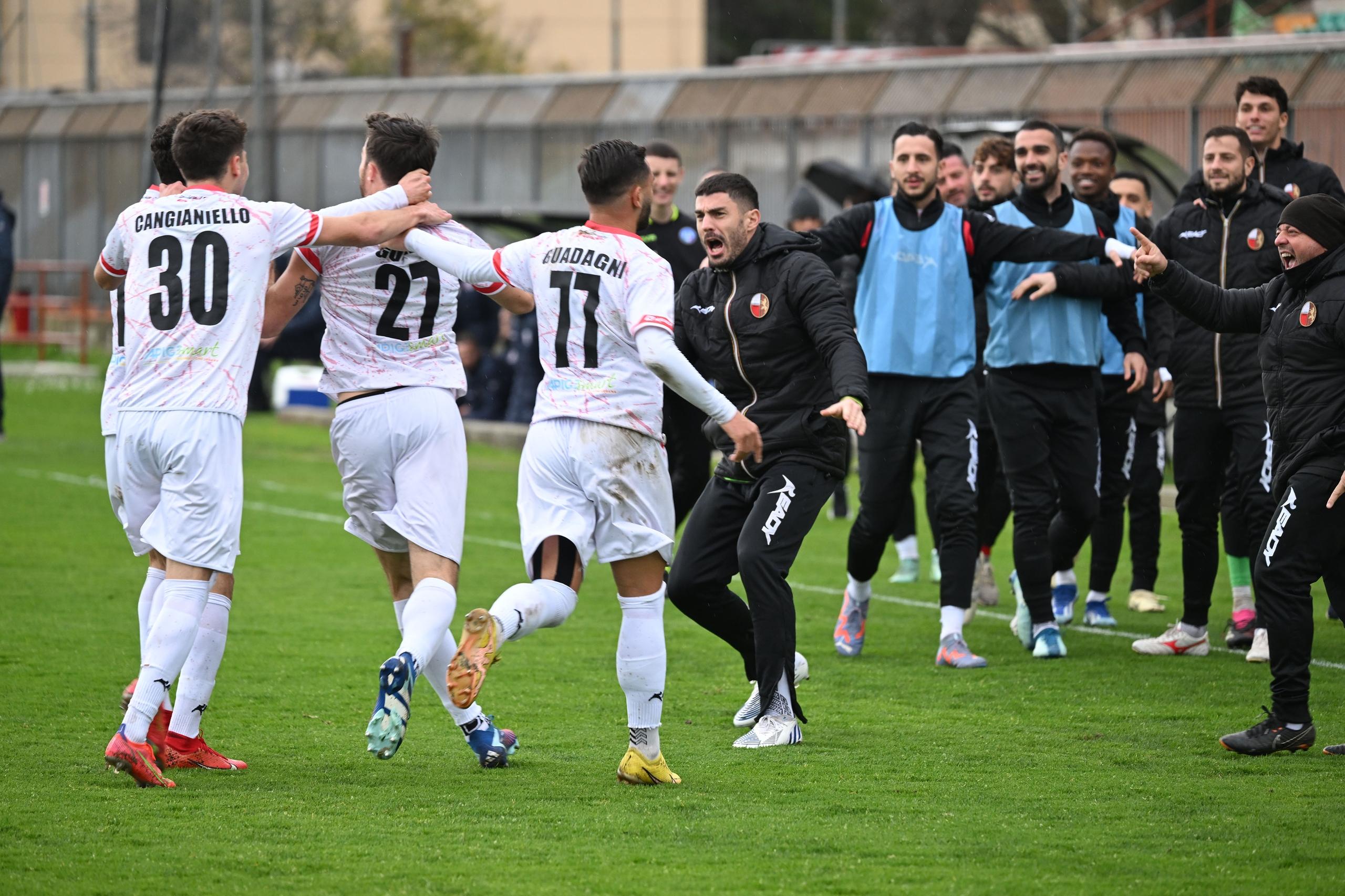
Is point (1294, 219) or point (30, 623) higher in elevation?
point (1294, 219)

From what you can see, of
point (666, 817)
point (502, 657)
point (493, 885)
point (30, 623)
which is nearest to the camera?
point (493, 885)

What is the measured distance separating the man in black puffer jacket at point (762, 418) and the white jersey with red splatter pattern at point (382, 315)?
1.11 meters

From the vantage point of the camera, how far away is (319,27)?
171ft

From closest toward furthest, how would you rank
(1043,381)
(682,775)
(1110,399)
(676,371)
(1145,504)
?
(676,371) → (682,775) → (1043,381) → (1110,399) → (1145,504)

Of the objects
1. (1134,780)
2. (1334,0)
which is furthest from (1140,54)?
(1134,780)

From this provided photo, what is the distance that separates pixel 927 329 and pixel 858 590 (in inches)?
54.1

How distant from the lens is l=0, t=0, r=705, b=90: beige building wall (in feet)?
165

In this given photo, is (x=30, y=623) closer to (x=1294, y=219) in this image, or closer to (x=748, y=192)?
(x=748, y=192)

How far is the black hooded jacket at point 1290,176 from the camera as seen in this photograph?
858cm

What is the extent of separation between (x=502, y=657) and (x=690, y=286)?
95.3 inches

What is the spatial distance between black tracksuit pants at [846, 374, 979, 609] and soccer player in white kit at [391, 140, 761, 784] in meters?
2.51

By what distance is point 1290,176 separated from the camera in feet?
28.8

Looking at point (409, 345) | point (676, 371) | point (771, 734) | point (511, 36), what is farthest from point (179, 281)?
point (511, 36)

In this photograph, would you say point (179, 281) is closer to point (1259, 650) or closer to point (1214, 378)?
point (1214, 378)
